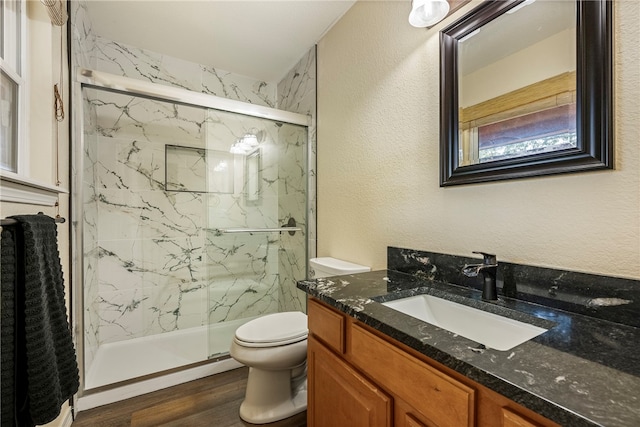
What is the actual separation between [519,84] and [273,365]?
1698 millimetres

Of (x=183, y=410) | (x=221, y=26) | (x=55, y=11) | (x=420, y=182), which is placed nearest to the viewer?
(x=55, y=11)

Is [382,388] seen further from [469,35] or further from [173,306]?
[173,306]

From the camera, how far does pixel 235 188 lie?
2.47 meters

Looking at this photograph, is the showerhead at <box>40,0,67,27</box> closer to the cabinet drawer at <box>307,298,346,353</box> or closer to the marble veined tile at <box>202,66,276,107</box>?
the marble veined tile at <box>202,66,276,107</box>

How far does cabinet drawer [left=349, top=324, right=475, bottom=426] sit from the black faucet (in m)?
0.44

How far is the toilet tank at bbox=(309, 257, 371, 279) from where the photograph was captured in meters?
1.71

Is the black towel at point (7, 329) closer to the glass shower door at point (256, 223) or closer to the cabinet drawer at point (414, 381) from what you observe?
the cabinet drawer at point (414, 381)

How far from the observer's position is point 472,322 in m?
0.99

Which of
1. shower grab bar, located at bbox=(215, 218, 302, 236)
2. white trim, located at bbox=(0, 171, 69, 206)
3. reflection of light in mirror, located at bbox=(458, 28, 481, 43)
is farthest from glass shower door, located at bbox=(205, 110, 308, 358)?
A: reflection of light in mirror, located at bbox=(458, 28, 481, 43)

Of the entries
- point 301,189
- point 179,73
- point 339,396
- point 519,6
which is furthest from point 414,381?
point 179,73

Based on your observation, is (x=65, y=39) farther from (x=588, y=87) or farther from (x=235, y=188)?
(x=588, y=87)

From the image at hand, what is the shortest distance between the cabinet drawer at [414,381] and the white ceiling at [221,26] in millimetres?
2047

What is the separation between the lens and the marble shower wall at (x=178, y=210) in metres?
2.34

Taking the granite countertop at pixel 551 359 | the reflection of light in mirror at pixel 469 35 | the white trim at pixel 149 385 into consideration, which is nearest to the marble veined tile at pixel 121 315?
the white trim at pixel 149 385
